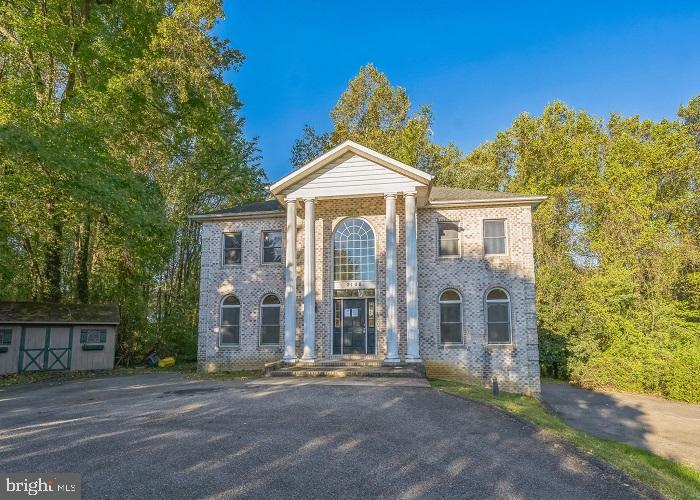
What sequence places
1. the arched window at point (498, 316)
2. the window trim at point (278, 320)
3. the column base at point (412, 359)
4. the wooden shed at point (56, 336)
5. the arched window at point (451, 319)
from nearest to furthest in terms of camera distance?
the column base at point (412, 359) → the arched window at point (498, 316) → the arched window at point (451, 319) → the wooden shed at point (56, 336) → the window trim at point (278, 320)

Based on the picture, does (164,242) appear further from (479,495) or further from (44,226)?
(479,495)

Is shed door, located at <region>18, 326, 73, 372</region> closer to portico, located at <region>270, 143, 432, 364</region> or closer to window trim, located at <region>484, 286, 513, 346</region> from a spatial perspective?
portico, located at <region>270, 143, 432, 364</region>

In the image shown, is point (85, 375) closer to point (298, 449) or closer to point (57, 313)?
point (57, 313)

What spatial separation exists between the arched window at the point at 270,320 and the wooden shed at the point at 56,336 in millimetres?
6762

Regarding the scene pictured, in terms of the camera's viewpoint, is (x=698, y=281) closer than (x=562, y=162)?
Yes

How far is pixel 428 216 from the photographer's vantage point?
1664 cm

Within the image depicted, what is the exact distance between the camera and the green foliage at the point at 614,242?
19891mm

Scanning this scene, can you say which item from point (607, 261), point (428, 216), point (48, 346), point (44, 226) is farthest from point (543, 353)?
point (44, 226)

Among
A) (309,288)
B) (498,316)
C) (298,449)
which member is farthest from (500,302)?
(298,449)

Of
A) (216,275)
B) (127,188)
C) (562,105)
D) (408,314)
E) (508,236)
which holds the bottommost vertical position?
(408,314)

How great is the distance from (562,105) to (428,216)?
1958 cm

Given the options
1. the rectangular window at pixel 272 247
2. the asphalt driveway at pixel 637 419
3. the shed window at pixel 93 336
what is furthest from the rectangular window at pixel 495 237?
the shed window at pixel 93 336

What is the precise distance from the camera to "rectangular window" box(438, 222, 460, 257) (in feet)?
53.7

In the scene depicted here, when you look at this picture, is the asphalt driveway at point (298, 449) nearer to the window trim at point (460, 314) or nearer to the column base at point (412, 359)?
the column base at point (412, 359)
